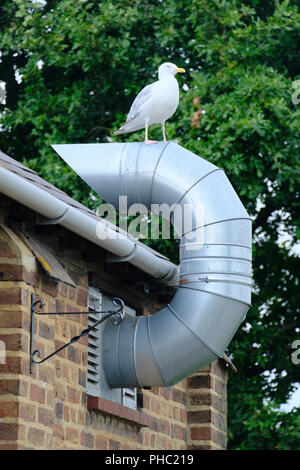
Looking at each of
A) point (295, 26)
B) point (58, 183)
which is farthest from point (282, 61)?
point (58, 183)

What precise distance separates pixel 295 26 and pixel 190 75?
156 centimetres

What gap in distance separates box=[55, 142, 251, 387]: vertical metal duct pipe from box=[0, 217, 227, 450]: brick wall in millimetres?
444

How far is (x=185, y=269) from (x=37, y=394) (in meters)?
1.83

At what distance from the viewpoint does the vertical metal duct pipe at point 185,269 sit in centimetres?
815

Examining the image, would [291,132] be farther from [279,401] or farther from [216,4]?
[279,401]

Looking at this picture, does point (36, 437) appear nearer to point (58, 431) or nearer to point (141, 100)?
point (58, 431)

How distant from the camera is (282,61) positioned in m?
15.0

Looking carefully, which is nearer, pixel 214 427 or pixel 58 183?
pixel 214 427

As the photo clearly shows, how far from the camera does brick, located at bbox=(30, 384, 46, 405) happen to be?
6.95m

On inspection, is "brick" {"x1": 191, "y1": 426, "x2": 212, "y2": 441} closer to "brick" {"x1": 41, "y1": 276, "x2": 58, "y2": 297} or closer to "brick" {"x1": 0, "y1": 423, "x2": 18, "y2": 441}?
"brick" {"x1": 41, "y1": 276, "x2": 58, "y2": 297}

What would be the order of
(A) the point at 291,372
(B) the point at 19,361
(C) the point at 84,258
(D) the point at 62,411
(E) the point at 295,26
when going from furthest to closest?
(A) the point at 291,372 < (E) the point at 295,26 < (C) the point at 84,258 < (D) the point at 62,411 < (B) the point at 19,361

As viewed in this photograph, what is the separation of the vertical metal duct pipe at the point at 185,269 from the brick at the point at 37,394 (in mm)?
1351

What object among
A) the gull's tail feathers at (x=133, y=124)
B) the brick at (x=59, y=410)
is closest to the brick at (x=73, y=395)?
the brick at (x=59, y=410)

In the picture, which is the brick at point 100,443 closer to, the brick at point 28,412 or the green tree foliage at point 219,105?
the brick at point 28,412
